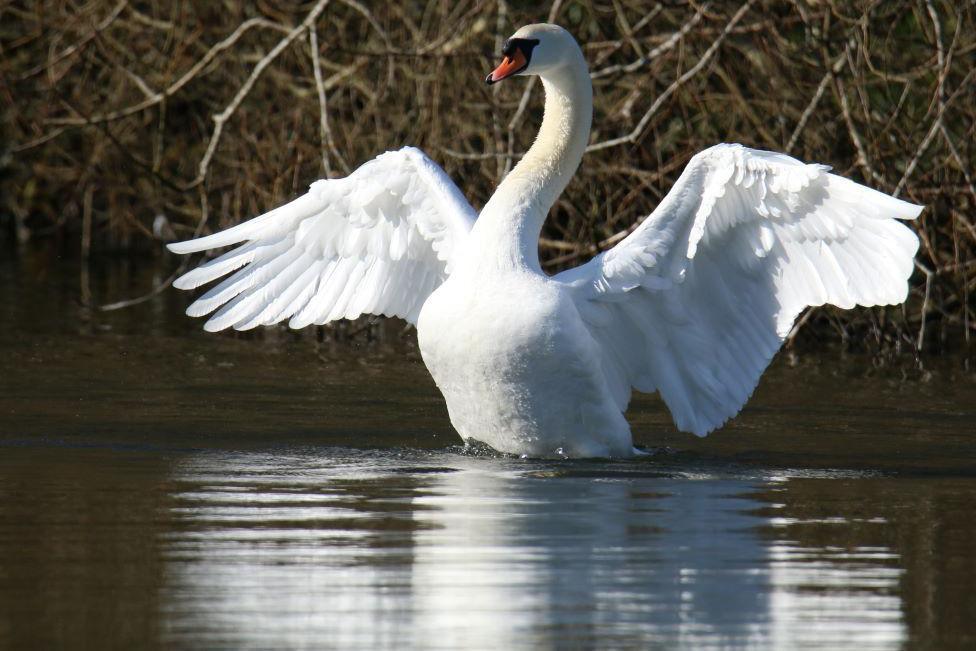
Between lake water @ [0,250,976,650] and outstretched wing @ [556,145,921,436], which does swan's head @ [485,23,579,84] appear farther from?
lake water @ [0,250,976,650]

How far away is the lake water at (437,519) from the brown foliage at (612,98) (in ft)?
5.30

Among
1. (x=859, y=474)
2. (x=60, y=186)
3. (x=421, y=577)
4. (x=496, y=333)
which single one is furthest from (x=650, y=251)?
(x=60, y=186)

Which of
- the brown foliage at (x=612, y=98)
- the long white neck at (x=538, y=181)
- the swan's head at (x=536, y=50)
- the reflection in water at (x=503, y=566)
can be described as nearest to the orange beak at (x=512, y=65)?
the swan's head at (x=536, y=50)

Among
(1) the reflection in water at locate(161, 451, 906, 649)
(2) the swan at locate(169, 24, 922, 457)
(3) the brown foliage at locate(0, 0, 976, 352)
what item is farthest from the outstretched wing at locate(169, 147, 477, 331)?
(3) the brown foliage at locate(0, 0, 976, 352)

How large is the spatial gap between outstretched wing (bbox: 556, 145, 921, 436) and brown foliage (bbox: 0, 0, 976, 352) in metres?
2.65

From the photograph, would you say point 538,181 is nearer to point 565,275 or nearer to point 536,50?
point 565,275

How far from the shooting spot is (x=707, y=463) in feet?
21.3

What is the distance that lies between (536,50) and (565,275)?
3.07ft

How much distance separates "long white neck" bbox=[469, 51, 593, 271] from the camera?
634cm

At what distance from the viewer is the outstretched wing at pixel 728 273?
621 cm

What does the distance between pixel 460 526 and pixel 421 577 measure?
25.2 inches

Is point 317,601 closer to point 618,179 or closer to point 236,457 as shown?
point 236,457

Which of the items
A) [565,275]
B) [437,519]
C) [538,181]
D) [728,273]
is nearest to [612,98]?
[538,181]

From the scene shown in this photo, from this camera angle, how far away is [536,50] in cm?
683
